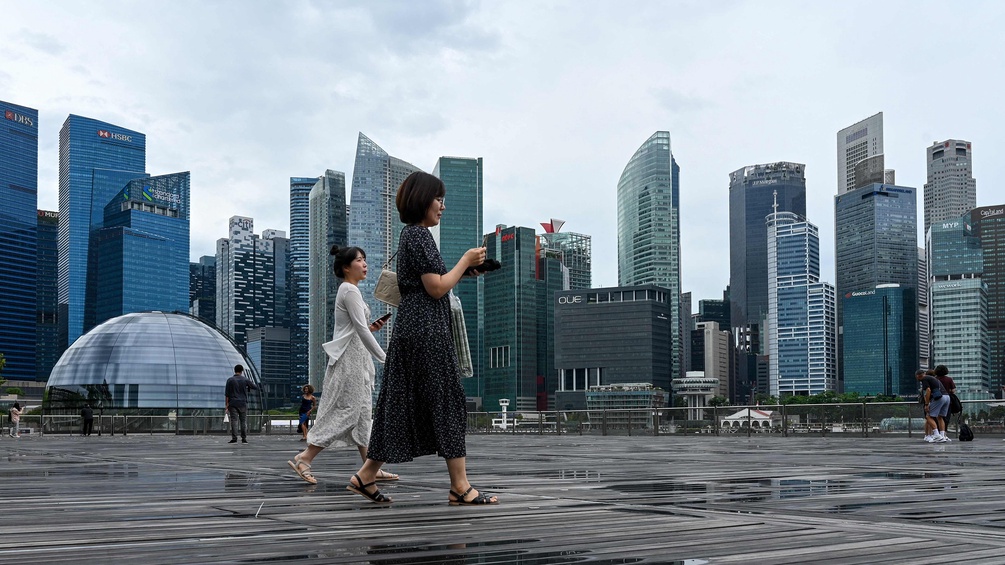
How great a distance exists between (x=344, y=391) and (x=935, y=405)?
14741 millimetres

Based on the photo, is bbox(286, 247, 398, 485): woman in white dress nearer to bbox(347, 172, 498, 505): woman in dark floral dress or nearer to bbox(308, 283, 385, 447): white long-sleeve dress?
bbox(308, 283, 385, 447): white long-sleeve dress

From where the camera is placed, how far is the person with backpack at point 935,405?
18.5m

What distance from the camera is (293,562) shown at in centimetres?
291

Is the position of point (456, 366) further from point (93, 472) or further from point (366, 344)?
point (93, 472)

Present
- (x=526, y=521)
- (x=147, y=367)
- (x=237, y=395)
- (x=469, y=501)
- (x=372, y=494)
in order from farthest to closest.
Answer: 1. (x=147, y=367)
2. (x=237, y=395)
3. (x=372, y=494)
4. (x=469, y=501)
5. (x=526, y=521)

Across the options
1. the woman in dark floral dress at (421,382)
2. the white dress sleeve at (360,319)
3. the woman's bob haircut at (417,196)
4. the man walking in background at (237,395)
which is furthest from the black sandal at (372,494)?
the man walking in background at (237,395)

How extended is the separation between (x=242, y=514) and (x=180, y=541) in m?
0.98

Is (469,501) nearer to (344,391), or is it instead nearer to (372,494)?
(372,494)

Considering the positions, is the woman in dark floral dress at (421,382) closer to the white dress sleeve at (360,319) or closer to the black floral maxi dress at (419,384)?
the black floral maxi dress at (419,384)

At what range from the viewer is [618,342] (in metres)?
194

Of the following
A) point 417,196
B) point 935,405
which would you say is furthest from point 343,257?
point 935,405

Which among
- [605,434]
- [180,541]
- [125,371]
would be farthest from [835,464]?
[125,371]

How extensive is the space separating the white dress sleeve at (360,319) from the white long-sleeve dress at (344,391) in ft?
0.30

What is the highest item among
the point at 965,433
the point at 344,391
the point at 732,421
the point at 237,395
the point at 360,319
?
the point at 360,319
